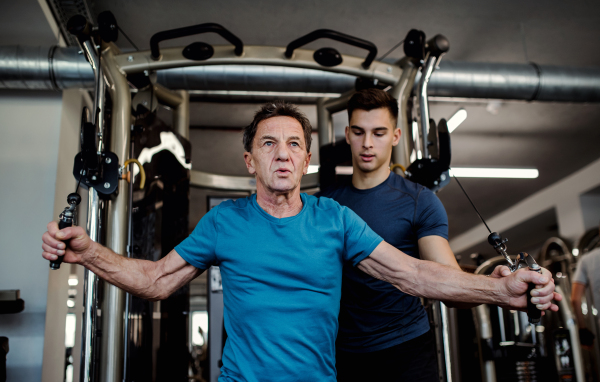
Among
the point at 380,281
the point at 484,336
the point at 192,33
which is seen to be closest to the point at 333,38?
the point at 192,33

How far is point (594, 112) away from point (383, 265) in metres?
5.03

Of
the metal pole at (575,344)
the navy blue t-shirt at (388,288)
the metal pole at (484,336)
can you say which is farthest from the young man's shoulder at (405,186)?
the metal pole at (575,344)

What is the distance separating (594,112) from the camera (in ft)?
17.8

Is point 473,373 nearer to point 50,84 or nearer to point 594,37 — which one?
point 594,37

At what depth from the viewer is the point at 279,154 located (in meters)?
1.55

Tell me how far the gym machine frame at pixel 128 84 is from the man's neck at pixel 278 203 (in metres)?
0.91

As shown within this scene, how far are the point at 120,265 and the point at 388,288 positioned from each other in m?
0.99

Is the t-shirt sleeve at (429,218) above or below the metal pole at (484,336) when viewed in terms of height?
above

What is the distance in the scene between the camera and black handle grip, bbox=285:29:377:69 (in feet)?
7.34

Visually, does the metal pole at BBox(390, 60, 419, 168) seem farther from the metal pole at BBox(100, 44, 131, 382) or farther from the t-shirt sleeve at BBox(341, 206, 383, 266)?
the metal pole at BBox(100, 44, 131, 382)

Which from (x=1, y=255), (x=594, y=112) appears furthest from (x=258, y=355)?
(x=594, y=112)

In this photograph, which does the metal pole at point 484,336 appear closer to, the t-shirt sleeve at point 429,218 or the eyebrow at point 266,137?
the t-shirt sleeve at point 429,218

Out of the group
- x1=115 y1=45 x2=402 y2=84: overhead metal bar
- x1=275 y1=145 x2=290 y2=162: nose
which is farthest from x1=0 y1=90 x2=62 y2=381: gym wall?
x1=275 y1=145 x2=290 y2=162: nose

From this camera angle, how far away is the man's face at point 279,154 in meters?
1.54
